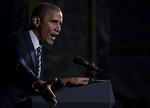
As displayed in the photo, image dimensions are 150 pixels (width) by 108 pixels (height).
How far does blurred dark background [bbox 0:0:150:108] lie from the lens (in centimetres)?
401

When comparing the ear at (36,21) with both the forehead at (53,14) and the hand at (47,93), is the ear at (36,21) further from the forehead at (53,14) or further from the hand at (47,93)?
the hand at (47,93)

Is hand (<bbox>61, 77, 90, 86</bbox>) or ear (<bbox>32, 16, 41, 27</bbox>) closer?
hand (<bbox>61, 77, 90, 86</bbox>)

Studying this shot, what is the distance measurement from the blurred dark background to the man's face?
2.06m

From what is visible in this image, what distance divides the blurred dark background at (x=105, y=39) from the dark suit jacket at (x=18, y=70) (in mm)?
2133

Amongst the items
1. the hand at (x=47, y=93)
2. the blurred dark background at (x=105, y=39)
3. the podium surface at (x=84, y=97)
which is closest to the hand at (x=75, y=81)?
the podium surface at (x=84, y=97)

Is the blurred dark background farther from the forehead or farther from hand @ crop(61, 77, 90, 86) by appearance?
hand @ crop(61, 77, 90, 86)

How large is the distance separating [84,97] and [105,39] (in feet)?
8.26

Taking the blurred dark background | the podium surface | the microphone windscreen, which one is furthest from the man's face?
the blurred dark background

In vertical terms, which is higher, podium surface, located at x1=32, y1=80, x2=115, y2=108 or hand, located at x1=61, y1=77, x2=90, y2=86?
hand, located at x1=61, y1=77, x2=90, y2=86

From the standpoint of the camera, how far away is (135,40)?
14.0 feet

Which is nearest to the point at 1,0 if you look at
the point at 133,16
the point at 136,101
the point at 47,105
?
Answer: the point at 133,16

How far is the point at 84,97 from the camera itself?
1592 millimetres

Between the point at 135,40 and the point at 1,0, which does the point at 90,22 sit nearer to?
the point at 135,40

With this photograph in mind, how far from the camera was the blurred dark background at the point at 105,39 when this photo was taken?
401cm
